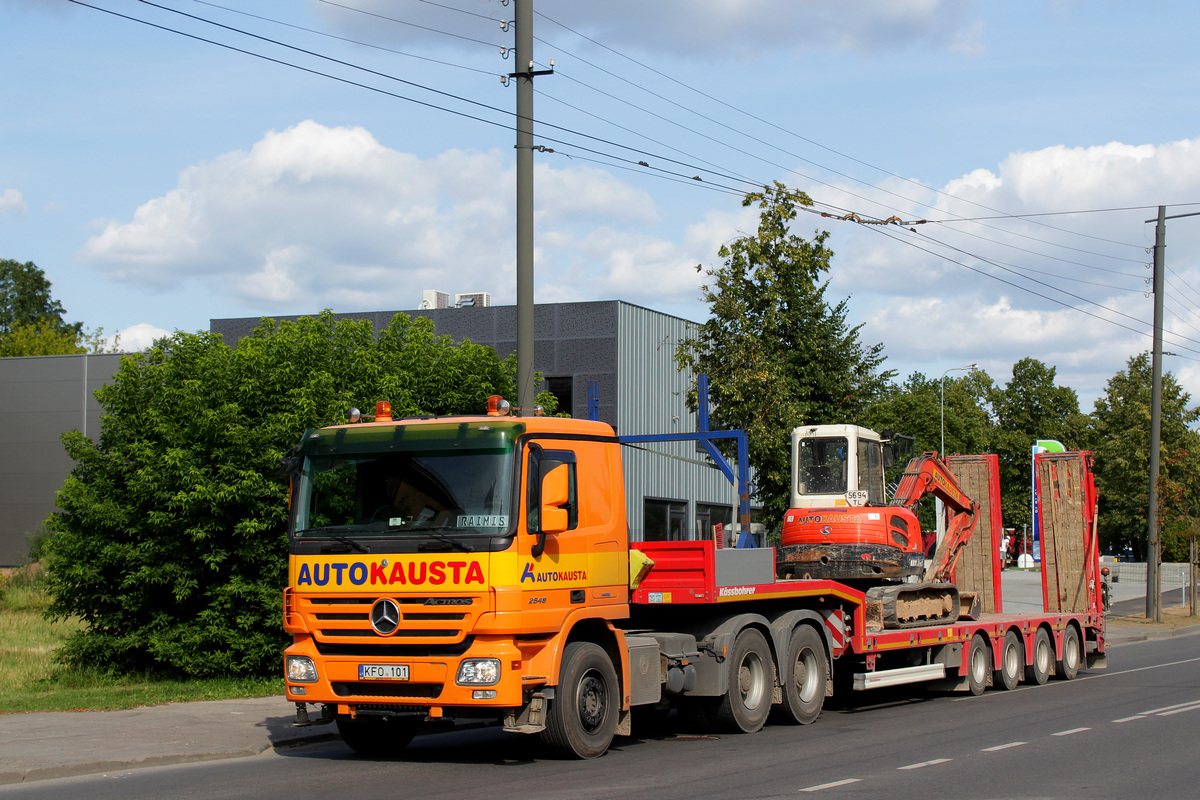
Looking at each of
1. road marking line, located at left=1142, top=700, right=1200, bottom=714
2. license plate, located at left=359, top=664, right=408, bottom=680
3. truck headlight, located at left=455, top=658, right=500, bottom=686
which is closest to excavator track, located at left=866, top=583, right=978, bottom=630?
road marking line, located at left=1142, top=700, right=1200, bottom=714

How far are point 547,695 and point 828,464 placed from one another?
7.07 meters

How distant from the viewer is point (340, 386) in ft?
59.8

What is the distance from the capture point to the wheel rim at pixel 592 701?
35.3 feet

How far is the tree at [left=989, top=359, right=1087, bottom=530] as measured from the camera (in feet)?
288

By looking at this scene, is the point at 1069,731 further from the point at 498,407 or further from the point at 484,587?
the point at 498,407

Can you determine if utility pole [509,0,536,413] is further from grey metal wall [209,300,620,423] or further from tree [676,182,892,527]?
grey metal wall [209,300,620,423]

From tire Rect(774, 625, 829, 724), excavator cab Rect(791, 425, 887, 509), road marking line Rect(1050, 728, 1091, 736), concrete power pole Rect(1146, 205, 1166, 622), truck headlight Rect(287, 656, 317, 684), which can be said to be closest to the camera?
truck headlight Rect(287, 656, 317, 684)

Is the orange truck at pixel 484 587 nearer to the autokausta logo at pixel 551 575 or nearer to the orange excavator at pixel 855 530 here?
the autokausta logo at pixel 551 575

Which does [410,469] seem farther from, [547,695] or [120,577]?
[120,577]

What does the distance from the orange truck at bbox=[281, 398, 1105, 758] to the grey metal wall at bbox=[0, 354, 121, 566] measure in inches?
1360

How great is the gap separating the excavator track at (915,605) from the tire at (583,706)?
4.89 metres

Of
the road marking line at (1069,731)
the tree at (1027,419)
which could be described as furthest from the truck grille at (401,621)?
the tree at (1027,419)

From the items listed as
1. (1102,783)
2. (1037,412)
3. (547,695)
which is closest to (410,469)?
Answer: (547,695)

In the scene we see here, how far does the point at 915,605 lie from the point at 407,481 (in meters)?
8.09
